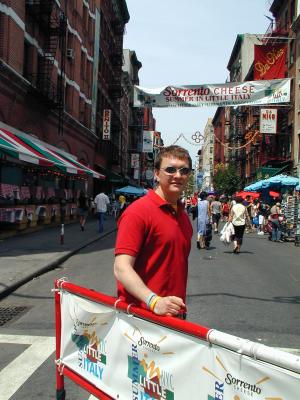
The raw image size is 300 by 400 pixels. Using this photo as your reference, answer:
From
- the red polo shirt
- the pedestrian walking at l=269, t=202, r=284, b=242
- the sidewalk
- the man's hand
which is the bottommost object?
the sidewalk

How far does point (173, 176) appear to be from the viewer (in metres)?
3.00

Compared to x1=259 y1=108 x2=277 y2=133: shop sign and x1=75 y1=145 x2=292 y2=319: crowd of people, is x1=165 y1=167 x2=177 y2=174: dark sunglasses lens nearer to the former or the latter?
x1=75 y1=145 x2=292 y2=319: crowd of people

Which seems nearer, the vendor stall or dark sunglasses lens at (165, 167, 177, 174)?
dark sunglasses lens at (165, 167, 177, 174)

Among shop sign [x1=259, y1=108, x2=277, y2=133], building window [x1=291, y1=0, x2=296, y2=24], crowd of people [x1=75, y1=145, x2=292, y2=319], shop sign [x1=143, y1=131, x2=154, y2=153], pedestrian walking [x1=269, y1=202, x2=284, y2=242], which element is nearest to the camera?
crowd of people [x1=75, y1=145, x2=292, y2=319]

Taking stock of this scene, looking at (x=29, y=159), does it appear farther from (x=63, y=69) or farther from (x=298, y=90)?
(x=298, y=90)

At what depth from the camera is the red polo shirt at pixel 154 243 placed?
2.76m

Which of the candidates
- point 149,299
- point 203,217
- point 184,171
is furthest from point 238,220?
point 149,299

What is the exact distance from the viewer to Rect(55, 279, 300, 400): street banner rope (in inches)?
79.7

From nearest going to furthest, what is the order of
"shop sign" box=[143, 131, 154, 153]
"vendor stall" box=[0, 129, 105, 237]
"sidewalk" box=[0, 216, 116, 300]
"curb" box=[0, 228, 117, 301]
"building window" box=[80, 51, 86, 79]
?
1. "curb" box=[0, 228, 117, 301]
2. "sidewalk" box=[0, 216, 116, 300]
3. "vendor stall" box=[0, 129, 105, 237]
4. "building window" box=[80, 51, 86, 79]
5. "shop sign" box=[143, 131, 154, 153]

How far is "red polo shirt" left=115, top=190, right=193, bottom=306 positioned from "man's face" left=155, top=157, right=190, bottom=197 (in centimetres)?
9

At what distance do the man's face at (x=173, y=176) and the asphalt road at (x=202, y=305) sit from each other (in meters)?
2.28

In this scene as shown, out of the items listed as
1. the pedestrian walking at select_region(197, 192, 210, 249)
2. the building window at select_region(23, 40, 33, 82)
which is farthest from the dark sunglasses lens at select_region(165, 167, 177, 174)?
the building window at select_region(23, 40, 33, 82)

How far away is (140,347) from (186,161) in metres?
1.18

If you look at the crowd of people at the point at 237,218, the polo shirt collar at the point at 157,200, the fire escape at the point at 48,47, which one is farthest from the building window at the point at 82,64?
the polo shirt collar at the point at 157,200
